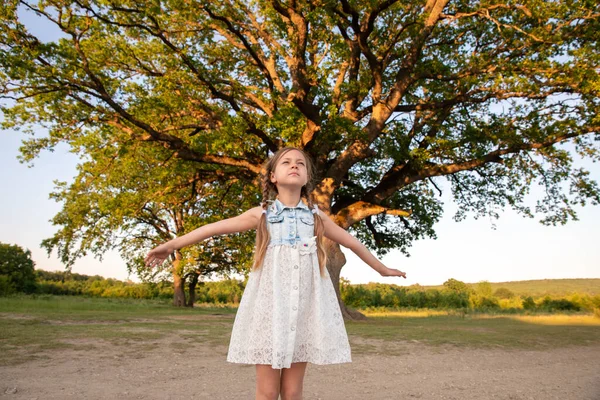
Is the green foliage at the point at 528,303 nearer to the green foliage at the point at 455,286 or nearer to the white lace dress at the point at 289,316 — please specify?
the green foliage at the point at 455,286

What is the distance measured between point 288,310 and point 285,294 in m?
0.11

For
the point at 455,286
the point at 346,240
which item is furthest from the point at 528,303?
the point at 346,240

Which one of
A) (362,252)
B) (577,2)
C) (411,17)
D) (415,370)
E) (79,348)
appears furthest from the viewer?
(411,17)

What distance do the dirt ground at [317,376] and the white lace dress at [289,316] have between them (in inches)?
102

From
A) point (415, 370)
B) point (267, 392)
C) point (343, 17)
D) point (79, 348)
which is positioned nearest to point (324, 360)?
point (267, 392)

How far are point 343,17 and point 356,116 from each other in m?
3.51

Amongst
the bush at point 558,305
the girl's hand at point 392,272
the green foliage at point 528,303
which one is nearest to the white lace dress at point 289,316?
the girl's hand at point 392,272

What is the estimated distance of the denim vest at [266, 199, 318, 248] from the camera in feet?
12.0

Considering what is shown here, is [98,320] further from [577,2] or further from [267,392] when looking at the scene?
[577,2]

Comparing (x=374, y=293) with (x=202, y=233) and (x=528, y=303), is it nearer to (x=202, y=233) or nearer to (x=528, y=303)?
(x=528, y=303)

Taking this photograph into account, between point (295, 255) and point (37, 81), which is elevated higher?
point (37, 81)

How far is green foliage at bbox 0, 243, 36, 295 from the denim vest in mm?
38710

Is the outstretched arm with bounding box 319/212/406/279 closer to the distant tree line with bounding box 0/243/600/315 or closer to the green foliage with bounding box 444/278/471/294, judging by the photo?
the distant tree line with bounding box 0/243/600/315

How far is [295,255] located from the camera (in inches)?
141
